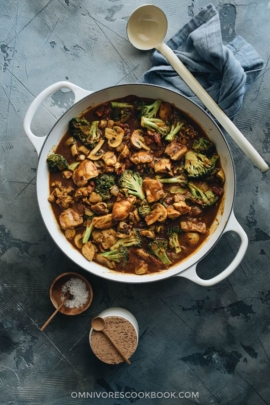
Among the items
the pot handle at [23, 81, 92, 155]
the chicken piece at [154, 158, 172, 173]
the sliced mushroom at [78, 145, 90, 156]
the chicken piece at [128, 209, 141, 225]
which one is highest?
the pot handle at [23, 81, 92, 155]

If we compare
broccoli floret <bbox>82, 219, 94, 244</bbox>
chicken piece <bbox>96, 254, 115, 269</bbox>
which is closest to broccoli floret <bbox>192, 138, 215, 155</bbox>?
broccoli floret <bbox>82, 219, 94, 244</bbox>

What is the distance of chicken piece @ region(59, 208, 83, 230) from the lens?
3.25 m

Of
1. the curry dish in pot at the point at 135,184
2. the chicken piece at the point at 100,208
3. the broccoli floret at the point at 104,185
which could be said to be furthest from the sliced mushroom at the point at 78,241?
the broccoli floret at the point at 104,185

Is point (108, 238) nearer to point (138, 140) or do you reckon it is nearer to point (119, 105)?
point (138, 140)

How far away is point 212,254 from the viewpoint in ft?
11.7

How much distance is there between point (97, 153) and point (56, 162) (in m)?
0.32

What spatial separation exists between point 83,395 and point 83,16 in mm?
3227

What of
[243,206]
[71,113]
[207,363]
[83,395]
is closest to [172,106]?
[71,113]

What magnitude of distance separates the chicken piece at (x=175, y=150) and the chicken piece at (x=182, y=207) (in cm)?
34

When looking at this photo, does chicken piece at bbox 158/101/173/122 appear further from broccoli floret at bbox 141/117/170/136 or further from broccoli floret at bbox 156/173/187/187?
broccoli floret at bbox 156/173/187/187

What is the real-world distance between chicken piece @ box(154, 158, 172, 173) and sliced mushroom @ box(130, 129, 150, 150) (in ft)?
0.52

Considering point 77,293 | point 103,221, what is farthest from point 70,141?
point 77,293

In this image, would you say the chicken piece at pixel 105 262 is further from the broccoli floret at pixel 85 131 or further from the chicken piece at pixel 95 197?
the broccoli floret at pixel 85 131

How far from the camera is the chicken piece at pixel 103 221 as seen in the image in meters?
3.20
